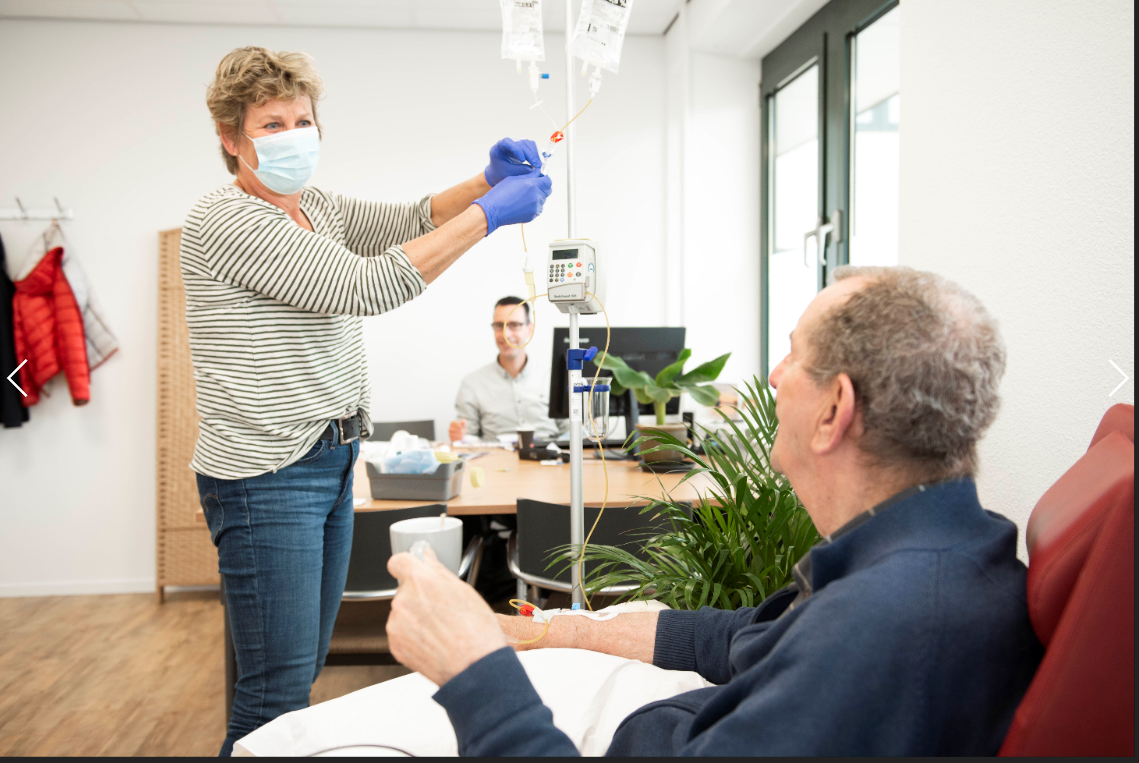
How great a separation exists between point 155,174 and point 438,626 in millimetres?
3977

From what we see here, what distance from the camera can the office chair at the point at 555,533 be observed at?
6.02ft

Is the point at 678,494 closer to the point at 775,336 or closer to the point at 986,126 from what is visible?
the point at 986,126

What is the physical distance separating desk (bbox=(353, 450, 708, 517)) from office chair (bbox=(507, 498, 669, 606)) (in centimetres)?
12

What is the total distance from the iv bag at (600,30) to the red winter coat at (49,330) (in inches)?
132

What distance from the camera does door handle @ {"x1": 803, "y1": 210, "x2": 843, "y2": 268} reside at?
10.2 feet

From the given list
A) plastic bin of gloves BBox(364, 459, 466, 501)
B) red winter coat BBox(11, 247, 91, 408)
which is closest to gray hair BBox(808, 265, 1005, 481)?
plastic bin of gloves BBox(364, 459, 466, 501)

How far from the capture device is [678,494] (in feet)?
7.16

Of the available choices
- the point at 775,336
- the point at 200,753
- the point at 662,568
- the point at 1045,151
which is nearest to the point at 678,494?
the point at 662,568

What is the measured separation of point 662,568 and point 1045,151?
3.60ft

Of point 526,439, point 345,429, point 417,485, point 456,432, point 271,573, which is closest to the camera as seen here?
point 271,573

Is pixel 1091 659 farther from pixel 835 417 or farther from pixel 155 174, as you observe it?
pixel 155 174

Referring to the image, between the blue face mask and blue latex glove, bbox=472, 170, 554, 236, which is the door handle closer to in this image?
blue latex glove, bbox=472, 170, 554, 236

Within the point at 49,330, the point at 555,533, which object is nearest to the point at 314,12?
the point at 49,330

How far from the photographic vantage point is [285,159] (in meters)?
1.38
